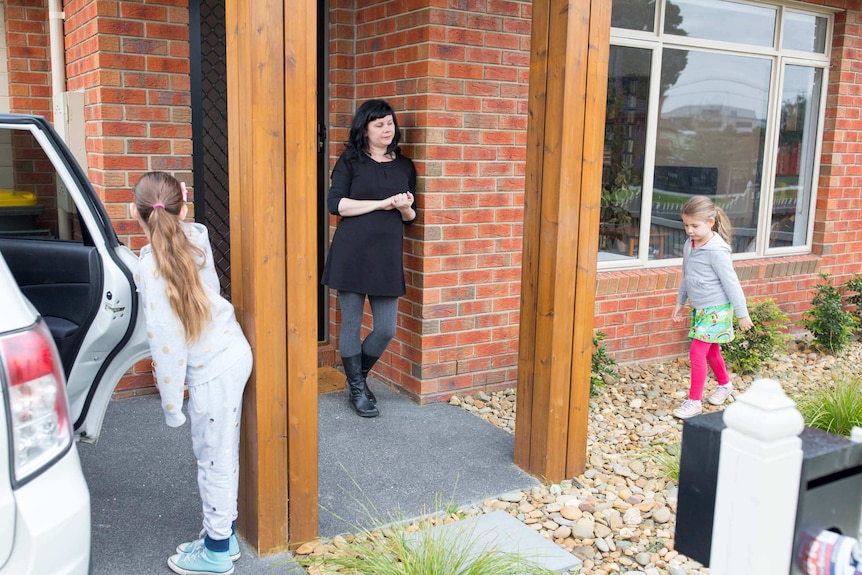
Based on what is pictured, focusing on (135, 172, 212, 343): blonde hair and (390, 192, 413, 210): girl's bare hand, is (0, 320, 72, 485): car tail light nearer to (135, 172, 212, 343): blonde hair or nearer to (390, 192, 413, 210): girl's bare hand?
(135, 172, 212, 343): blonde hair

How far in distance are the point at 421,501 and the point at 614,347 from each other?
2.95 metres

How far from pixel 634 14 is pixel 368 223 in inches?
113

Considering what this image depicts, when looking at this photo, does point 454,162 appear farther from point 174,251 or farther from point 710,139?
point 710,139

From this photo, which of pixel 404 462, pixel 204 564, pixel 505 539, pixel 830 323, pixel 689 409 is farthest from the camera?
pixel 830 323

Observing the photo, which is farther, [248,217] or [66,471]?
[248,217]

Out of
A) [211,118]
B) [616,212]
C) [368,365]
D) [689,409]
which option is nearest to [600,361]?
[689,409]

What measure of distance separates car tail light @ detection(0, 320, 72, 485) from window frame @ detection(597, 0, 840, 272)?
488cm

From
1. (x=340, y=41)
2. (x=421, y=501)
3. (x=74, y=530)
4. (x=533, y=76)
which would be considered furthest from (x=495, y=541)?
(x=340, y=41)

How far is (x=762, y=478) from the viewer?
1.37 metres

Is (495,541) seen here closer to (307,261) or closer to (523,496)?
(523,496)

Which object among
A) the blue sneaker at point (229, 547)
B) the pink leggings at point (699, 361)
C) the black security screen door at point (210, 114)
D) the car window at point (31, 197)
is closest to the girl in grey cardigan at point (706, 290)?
the pink leggings at point (699, 361)

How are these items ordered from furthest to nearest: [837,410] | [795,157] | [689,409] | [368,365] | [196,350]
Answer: [795,157] < [689,409] < [368,365] < [837,410] < [196,350]

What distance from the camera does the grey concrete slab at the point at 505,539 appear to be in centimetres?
337

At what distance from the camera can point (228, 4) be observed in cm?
316
